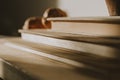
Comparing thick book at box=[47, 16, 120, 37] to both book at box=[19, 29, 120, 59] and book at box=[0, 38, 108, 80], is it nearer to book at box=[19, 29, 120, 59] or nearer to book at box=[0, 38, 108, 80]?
book at box=[19, 29, 120, 59]

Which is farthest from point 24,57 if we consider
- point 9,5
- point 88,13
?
point 9,5

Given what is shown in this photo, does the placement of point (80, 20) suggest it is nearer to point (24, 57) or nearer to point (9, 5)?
point (24, 57)

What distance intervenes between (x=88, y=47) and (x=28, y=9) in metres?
1.92

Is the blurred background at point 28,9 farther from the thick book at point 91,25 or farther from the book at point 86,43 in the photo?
the book at point 86,43

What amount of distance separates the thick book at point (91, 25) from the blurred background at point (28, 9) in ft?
1.46

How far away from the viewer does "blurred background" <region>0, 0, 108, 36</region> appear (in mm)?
2264

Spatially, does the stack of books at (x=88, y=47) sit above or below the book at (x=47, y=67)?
above

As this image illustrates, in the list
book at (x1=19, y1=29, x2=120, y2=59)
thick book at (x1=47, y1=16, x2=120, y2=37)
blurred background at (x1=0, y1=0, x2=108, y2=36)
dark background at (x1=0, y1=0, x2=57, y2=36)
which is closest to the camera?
book at (x1=19, y1=29, x2=120, y2=59)

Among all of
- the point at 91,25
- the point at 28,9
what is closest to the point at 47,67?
the point at 91,25

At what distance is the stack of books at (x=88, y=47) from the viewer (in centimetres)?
107

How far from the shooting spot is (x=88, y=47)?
1.32 m

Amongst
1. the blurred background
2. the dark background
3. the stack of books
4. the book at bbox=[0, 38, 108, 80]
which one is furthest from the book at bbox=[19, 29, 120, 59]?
the dark background

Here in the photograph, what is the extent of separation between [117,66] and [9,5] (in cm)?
249

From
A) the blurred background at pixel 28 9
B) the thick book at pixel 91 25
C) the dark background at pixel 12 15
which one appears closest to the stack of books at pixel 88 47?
the thick book at pixel 91 25
